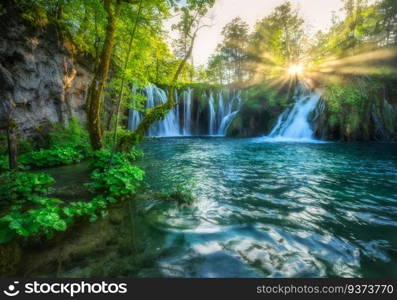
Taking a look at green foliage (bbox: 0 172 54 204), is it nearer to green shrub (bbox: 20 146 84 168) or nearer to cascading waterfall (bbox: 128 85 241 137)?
green shrub (bbox: 20 146 84 168)

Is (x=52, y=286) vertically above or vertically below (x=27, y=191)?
below

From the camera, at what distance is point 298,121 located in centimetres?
1914

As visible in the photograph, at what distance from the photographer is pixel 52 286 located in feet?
6.07

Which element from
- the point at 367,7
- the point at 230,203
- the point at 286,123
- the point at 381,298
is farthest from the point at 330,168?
the point at 367,7

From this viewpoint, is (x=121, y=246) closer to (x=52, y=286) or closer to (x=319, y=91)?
(x=52, y=286)

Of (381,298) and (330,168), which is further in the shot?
(330,168)

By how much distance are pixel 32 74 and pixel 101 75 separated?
4736 mm

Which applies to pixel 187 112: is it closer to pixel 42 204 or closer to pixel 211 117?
pixel 211 117

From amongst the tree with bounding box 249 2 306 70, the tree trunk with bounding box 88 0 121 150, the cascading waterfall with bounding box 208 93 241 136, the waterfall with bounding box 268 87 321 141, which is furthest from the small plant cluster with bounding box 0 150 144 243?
the tree with bounding box 249 2 306 70

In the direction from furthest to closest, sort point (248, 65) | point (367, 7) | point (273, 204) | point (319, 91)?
point (248, 65)
point (319, 91)
point (367, 7)
point (273, 204)

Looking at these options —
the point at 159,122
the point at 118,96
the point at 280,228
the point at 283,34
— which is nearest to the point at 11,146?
the point at 118,96

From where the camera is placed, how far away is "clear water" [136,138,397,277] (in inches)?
87.9

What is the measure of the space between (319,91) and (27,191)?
83.3 feet

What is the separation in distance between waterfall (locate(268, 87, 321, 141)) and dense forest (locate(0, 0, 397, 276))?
405 mm
